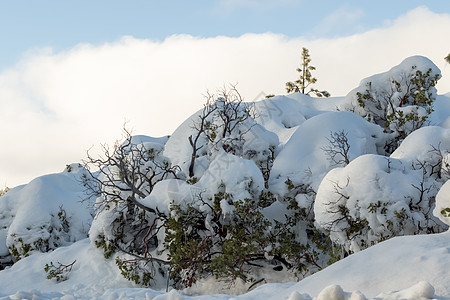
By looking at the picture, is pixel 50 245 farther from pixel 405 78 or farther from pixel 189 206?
pixel 405 78

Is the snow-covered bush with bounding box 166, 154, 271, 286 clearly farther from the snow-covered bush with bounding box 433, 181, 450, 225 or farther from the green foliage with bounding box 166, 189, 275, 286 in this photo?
the snow-covered bush with bounding box 433, 181, 450, 225

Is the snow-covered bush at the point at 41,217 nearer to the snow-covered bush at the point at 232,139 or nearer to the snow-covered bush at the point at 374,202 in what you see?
the snow-covered bush at the point at 232,139

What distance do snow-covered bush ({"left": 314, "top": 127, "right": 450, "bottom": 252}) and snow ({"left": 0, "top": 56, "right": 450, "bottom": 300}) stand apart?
20mm

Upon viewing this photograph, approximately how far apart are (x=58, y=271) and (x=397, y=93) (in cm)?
1140

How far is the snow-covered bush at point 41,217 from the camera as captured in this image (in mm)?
15391

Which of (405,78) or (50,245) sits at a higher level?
(405,78)

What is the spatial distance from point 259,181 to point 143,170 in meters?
3.55

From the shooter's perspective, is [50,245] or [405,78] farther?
[405,78]

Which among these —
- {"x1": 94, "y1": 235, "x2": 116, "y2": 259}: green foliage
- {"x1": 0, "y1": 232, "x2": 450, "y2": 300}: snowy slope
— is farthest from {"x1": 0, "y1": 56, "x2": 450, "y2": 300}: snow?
{"x1": 94, "y1": 235, "x2": 116, "y2": 259}: green foliage

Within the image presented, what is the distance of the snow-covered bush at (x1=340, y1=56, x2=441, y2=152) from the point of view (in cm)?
1586

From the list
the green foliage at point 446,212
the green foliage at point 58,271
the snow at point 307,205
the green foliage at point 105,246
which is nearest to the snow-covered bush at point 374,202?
the snow at point 307,205

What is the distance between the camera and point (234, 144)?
521 inches

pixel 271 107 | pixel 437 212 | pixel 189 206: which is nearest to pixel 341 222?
pixel 437 212

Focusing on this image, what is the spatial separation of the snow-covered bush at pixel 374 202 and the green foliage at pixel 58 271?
725 cm
